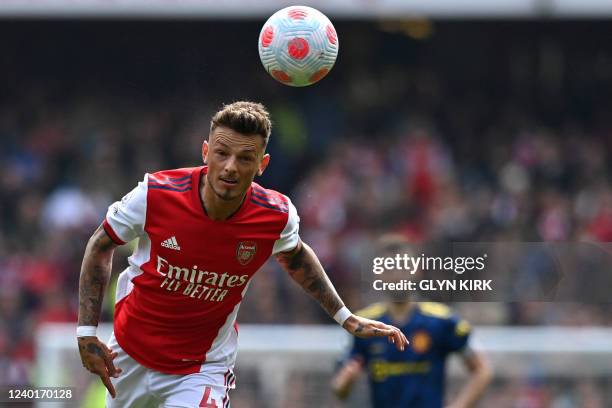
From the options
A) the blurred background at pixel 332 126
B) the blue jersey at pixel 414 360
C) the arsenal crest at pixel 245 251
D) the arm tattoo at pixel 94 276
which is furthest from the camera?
the blurred background at pixel 332 126

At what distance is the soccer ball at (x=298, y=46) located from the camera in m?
6.18

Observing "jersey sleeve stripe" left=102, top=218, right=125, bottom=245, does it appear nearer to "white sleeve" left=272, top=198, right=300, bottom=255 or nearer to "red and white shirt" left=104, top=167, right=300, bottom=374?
"red and white shirt" left=104, top=167, right=300, bottom=374


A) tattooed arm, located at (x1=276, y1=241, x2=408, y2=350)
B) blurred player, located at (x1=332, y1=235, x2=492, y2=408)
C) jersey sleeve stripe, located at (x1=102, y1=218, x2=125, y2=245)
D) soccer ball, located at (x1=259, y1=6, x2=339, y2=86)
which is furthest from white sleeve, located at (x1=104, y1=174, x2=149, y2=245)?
blurred player, located at (x1=332, y1=235, x2=492, y2=408)

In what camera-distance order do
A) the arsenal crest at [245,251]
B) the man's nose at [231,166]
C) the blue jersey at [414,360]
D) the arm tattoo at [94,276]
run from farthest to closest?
the blue jersey at [414,360], the arsenal crest at [245,251], the arm tattoo at [94,276], the man's nose at [231,166]

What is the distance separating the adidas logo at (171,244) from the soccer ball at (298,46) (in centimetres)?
136

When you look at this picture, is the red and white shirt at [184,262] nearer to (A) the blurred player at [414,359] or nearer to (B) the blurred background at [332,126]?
(A) the blurred player at [414,359]

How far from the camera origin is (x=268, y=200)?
548cm

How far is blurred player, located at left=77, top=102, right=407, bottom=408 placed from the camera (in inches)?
206

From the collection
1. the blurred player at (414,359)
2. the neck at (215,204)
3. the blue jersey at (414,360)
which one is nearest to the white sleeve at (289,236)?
the neck at (215,204)

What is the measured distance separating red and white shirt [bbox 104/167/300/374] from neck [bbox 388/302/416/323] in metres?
2.25

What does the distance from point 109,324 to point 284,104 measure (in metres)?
5.29

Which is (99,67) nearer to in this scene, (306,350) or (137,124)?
(137,124)

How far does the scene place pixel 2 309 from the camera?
39.4 ft

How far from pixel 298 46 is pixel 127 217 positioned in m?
1.48
